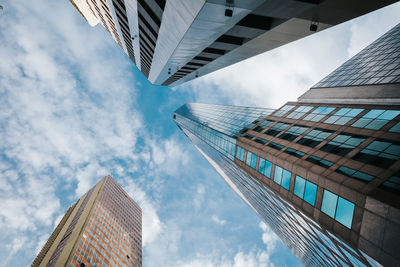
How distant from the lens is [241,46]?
21453 millimetres

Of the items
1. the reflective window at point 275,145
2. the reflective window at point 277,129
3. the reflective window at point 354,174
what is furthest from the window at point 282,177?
the reflective window at point 277,129

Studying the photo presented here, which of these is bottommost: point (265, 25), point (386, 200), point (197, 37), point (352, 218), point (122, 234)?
point (122, 234)

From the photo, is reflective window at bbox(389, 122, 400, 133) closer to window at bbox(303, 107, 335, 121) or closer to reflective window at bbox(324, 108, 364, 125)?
reflective window at bbox(324, 108, 364, 125)

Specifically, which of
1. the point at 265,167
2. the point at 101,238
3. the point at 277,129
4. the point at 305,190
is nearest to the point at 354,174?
the point at 305,190

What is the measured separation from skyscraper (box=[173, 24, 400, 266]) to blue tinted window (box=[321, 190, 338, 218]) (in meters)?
0.07

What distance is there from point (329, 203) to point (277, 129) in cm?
1739

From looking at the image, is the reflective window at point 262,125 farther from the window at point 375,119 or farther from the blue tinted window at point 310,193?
the blue tinted window at point 310,193

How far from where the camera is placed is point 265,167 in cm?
2616

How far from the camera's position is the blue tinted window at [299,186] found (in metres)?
19.6

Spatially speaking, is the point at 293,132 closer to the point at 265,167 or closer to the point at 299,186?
the point at 265,167

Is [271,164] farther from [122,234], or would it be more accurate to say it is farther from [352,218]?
[122,234]

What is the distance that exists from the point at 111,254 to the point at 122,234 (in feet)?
57.7

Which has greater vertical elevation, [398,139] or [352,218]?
Result: [398,139]

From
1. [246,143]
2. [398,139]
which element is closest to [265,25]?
[398,139]
